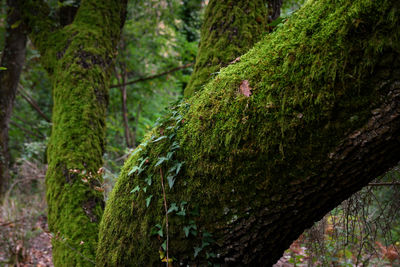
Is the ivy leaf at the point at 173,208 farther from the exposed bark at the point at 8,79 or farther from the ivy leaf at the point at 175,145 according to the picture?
the exposed bark at the point at 8,79

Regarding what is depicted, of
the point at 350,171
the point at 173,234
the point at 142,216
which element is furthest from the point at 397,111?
the point at 142,216

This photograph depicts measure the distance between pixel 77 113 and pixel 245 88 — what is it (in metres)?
2.25

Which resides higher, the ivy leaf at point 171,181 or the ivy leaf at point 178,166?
the ivy leaf at point 178,166

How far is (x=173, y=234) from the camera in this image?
1566 mm

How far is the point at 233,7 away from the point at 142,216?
215 cm

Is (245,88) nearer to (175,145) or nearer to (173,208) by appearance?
(175,145)

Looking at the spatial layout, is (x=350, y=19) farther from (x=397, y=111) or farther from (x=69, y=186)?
(x=69, y=186)

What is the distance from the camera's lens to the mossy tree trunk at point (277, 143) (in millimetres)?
1110

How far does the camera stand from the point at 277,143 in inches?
49.9

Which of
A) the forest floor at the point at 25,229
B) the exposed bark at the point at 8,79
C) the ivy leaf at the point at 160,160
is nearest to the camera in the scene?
the ivy leaf at the point at 160,160

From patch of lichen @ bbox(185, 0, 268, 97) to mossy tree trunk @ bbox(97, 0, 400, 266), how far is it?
1.03 m

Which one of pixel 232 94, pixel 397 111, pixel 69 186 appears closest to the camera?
pixel 397 111

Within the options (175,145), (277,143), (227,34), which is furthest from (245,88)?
(227,34)

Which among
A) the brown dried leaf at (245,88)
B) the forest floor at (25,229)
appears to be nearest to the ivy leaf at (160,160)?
the brown dried leaf at (245,88)
